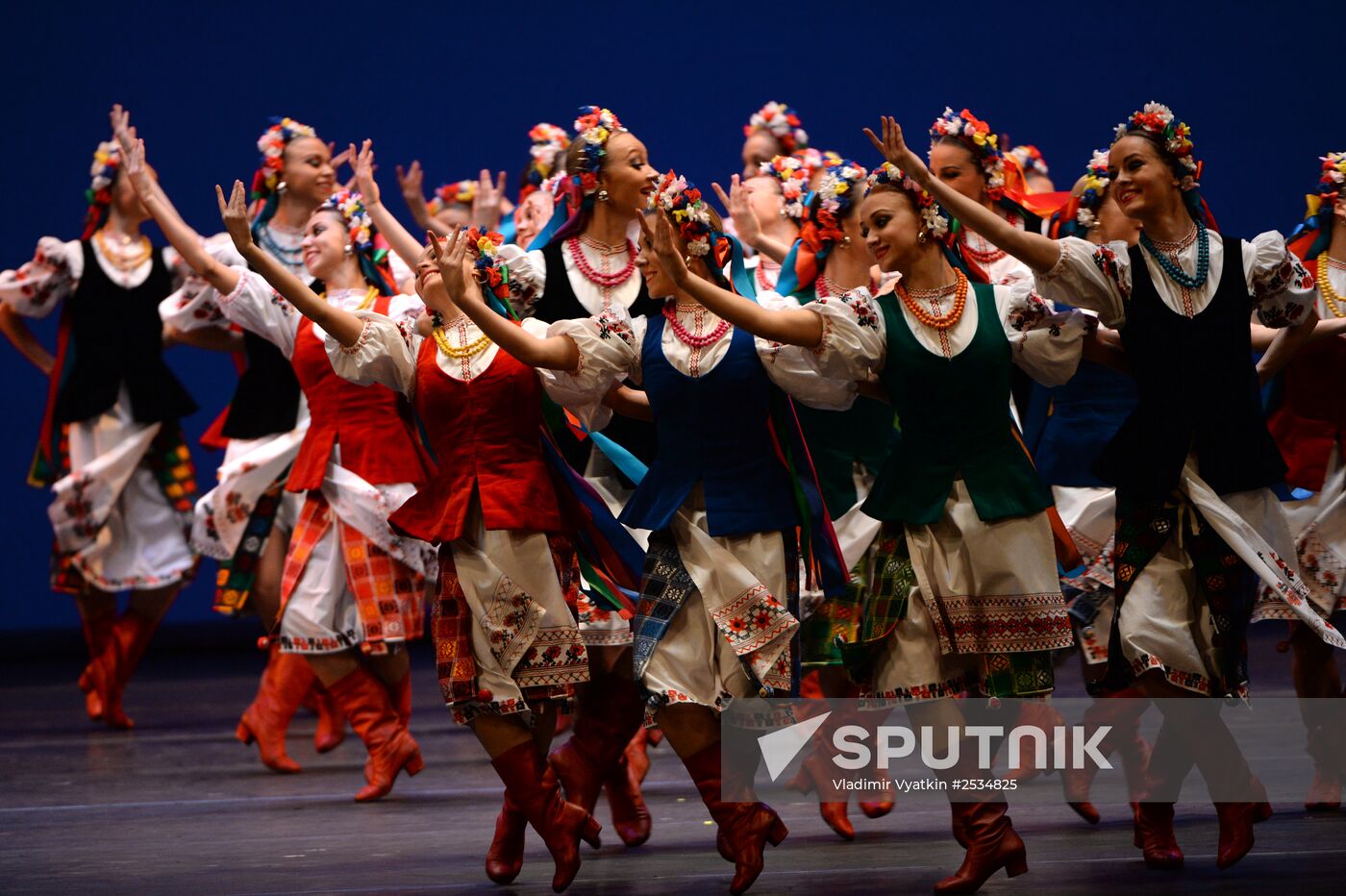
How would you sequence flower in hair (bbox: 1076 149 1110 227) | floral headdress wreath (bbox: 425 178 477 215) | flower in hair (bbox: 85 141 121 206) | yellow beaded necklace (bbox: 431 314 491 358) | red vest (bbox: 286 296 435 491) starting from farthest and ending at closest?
floral headdress wreath (bbox: 425 178 477 215) < flower in hair (bbox: 85 141 121 206) < red vest (bbox: 286 296 435 491) < flower in hair (bbox: 1076 149 1110 227) < yellow beaded necklace (bbox: 431 314 491 358)

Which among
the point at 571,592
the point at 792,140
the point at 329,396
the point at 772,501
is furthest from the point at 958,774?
the point at 792,140

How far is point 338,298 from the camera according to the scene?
4914mm

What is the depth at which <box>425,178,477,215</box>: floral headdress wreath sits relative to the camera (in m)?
7.18

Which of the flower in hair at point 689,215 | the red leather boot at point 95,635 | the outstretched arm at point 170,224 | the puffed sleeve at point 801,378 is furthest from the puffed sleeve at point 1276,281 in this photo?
the red leather boot at point 95,635

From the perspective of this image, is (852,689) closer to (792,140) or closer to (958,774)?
(958,774)

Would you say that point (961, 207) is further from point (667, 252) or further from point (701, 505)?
point (701, 505)

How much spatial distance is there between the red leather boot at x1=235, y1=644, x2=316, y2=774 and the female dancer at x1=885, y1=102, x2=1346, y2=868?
8.70ft

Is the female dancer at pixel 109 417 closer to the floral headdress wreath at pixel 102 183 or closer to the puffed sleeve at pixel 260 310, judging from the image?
the floral headdress wreath at pixel 102 183

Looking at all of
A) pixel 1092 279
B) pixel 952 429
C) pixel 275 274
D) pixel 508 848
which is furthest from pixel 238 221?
pixel 1092 279

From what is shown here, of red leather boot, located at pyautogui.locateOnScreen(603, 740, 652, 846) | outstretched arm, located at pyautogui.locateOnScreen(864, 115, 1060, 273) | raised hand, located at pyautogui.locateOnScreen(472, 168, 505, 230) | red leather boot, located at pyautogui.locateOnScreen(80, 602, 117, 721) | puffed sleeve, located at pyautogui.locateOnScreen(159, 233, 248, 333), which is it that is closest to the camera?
outstretched arm, located at pyautogui.locateOnScreen(864, 115, 1060, 273)

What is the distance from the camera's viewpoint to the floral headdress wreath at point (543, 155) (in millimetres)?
6256

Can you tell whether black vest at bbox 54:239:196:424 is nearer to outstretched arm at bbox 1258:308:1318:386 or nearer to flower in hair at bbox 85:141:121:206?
flower in hair at bbox 85:141:121:206

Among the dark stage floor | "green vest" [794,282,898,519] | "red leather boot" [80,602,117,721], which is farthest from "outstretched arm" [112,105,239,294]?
"red leather boot" [80,602,117,721]

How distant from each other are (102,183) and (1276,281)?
4.16 metres
